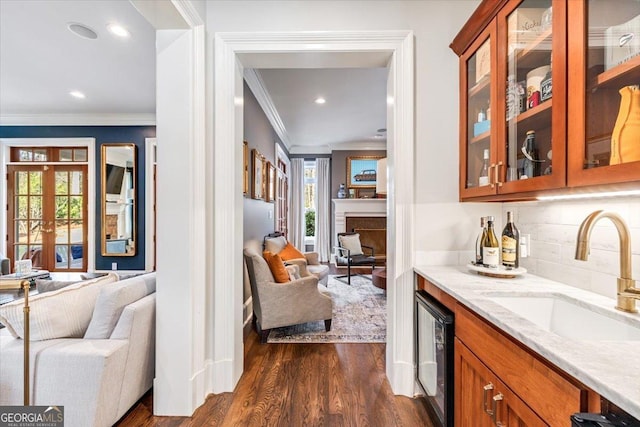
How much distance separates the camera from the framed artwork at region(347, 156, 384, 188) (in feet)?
22.3

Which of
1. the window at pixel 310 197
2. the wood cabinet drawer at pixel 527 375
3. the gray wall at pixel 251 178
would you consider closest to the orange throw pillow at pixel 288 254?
the gray wall at pixel 251 178

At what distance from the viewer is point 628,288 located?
3.42 ft

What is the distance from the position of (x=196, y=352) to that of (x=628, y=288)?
2121 mm

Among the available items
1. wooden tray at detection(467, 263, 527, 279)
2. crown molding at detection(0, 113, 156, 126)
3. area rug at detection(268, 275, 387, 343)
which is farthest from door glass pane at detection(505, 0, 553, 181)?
crown molding at detection(0, 113, 156, 126)

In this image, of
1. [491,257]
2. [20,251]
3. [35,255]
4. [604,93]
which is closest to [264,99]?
[491,257]

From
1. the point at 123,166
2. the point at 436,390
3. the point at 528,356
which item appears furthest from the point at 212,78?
the point at 123,166

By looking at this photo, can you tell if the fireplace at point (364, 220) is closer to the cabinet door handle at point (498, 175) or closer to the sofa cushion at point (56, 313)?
the cabinet door handle at point (498, 175)

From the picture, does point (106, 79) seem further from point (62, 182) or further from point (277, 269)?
point (277, 269)

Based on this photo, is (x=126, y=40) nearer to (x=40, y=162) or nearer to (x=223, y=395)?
(x=223, y=395)

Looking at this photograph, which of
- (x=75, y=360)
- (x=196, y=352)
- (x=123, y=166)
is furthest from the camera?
(x=123, y=166)

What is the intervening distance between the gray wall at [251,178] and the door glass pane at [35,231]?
399cm

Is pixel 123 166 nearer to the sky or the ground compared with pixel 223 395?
nearer to the sky

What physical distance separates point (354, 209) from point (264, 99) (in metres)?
3.47

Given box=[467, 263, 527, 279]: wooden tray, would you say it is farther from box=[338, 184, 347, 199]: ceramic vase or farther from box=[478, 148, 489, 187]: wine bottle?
box=[338, 184, 347, 199]: ceramic vase
